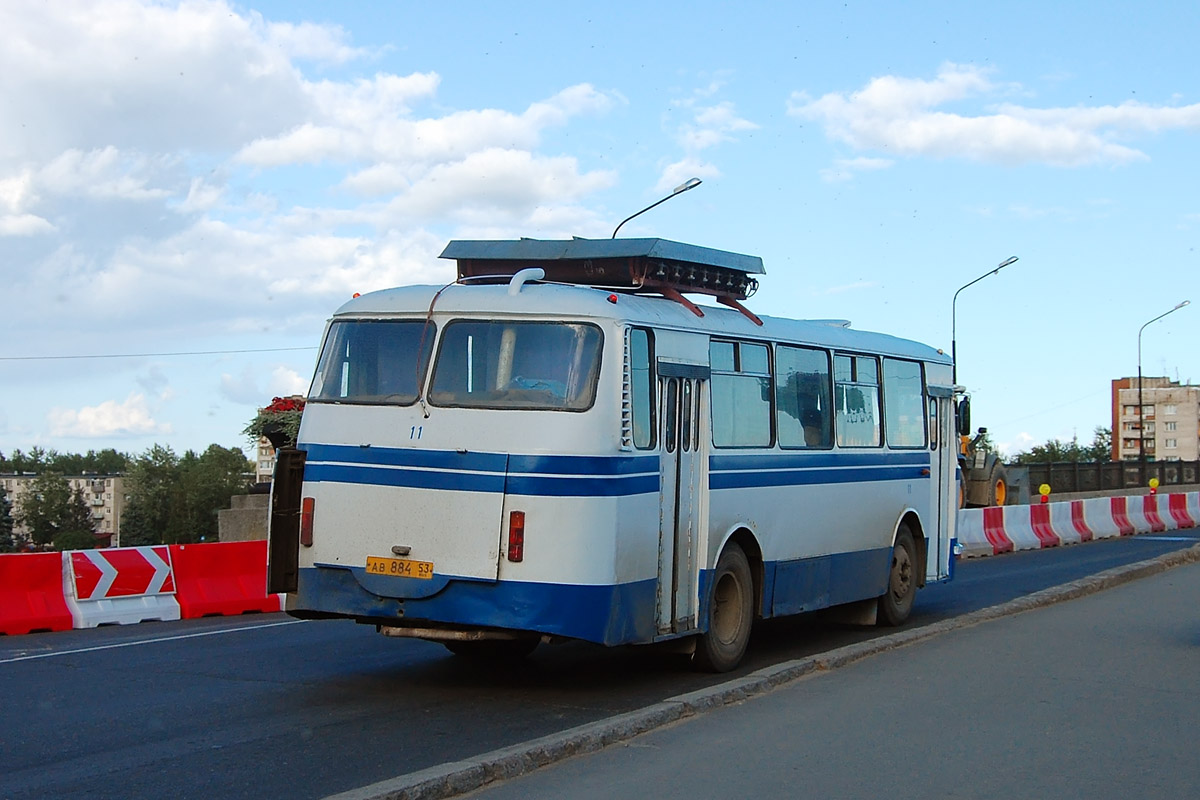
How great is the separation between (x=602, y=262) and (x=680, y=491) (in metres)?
1.95

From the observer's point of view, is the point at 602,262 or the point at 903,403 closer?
the point at 602,262

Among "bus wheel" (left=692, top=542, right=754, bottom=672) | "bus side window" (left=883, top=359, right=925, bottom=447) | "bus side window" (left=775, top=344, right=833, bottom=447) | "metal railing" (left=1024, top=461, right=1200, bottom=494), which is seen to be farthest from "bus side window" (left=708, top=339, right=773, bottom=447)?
"metal railing" (left=1024, top=461, right=1200, bottom=494)

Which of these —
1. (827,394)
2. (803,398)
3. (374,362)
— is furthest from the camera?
(827,394)

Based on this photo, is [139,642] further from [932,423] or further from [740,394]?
[932,423]

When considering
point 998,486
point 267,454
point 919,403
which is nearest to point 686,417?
point 919,403

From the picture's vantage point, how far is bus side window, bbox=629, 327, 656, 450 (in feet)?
32.7

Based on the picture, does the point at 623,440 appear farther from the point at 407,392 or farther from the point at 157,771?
the point at 157,771

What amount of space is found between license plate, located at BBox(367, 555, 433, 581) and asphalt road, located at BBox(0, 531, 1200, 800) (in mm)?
863

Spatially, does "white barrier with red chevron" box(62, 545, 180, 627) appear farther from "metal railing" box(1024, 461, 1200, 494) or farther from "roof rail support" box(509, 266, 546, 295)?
"metal railing" box(1024, 461, 1200, 494)

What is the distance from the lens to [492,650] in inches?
466

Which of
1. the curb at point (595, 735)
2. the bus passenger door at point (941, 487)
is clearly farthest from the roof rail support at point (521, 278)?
the bus passenger door at point (941, 487)

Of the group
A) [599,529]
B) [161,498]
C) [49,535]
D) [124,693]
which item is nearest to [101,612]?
[124,693]

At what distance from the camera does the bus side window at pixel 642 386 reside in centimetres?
998

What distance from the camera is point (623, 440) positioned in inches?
384
